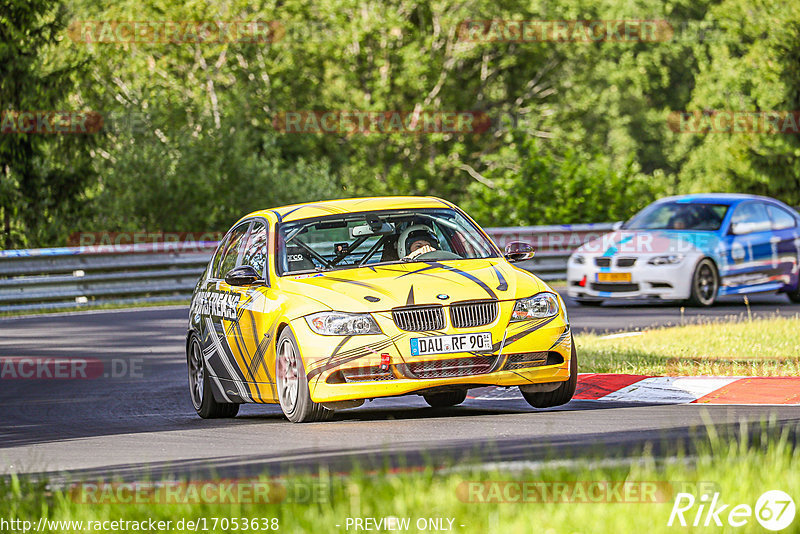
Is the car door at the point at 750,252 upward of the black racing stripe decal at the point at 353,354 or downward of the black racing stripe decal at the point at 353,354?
downward

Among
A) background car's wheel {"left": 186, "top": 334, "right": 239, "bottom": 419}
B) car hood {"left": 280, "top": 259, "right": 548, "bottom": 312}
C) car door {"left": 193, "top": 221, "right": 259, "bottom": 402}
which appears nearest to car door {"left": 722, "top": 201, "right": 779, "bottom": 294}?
car door {"left": 193, "top": 221, "right": 259, "bottom": 402}

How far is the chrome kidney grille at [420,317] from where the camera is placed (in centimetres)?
981

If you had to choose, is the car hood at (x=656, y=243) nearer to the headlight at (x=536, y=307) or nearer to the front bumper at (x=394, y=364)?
the headlight at (x=536, y=307)

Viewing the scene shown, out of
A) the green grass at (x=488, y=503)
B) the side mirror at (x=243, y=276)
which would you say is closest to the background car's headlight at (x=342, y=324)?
the side mirror at (x=243, y=276)

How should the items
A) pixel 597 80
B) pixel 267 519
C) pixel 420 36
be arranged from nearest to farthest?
pixel 267 519 < pixel 420 36 < pixel 597 80

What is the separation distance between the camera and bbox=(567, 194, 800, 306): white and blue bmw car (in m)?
20.5

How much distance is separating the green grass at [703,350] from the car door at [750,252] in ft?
13.0

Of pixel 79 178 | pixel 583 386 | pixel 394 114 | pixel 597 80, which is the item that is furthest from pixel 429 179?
pixel 583 386

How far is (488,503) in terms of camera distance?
5.79 m

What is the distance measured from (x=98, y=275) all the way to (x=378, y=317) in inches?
612

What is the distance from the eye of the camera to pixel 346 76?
4897 cm

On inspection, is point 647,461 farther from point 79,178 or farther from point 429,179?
point 429,179

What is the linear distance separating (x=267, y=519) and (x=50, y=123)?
28901 mm

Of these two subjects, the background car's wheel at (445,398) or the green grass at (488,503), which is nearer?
the green grass at (488,503)
